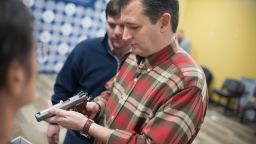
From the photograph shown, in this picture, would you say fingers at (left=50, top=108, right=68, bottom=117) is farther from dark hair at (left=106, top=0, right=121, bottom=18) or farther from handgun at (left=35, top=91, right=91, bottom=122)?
dark hair at (left=106, top=0, right=121, bottom=18)

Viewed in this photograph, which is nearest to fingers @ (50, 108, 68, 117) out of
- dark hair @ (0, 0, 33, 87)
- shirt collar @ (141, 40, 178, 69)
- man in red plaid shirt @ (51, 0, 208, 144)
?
man in red plaid shirt @ (51, 0, 208, 144)

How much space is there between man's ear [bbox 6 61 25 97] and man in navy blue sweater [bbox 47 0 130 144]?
1.18 meters

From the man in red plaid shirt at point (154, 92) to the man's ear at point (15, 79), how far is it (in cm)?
63

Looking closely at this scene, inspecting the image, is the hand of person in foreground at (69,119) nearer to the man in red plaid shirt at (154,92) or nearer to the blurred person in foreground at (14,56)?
the man in red plaid shirt at (154,92)

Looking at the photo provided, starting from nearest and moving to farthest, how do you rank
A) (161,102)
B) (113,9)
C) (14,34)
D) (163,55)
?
(14,34)
(161,102)
(163,55)
(113,9)

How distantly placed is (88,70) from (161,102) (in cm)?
78

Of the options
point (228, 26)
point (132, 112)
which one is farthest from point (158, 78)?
point (228, 26)

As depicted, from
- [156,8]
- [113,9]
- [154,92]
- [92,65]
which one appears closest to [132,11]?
[156,8]

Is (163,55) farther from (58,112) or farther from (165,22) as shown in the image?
(58,112)

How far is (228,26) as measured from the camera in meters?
7.50

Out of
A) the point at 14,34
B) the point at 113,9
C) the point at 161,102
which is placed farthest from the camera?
the point at 113,9

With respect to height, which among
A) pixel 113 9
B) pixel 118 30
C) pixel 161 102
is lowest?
pixel 161 102

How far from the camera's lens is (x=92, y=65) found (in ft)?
6.24

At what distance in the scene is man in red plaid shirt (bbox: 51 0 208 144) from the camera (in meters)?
1.19
